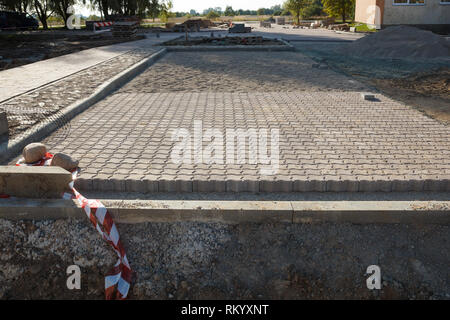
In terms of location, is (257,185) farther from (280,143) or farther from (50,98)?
(50,98)

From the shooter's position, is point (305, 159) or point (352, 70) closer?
point (305, 159)

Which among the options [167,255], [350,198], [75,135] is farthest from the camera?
[75,135]

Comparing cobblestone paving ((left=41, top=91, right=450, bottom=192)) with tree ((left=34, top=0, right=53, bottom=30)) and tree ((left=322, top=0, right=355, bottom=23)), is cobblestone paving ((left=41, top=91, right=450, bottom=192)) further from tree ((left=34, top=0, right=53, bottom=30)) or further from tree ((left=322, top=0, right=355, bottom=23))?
tree ((left=322, top=0, right=355, bottom=23))

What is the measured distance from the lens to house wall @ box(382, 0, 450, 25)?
28.0m

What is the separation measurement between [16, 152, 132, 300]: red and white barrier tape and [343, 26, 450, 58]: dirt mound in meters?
15.2

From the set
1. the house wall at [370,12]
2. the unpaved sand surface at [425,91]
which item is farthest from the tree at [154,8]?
the unpaved sand surface at [425,91]

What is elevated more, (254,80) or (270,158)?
(254,80)

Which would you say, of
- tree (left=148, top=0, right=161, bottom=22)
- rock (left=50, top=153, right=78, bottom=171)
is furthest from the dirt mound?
tree (left=148, top=0, right=161, bottom=22)

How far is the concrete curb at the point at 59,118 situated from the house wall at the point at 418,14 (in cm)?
2573

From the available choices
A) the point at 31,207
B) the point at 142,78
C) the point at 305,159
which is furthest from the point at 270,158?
the point at 142,78
